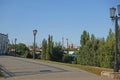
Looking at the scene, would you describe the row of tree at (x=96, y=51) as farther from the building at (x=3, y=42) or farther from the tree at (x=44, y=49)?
the building at (x=3, y=42)

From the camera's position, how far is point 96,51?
46.5 m

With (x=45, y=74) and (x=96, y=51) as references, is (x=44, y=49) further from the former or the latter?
(x=45, y=74)

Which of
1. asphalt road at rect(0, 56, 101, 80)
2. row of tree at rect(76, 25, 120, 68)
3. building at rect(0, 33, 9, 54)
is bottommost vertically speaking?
asphalt road at rect(0, 56, 101, 80)

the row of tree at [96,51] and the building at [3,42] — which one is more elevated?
the building at [3,42]

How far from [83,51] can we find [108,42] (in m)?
7.08

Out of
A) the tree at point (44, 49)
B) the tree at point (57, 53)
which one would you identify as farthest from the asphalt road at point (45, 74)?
the tree at point (57, 53)

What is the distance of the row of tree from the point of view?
41459 mm

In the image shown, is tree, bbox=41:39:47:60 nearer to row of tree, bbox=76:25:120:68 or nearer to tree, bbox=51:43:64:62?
tree, bbox=51:43:64:62

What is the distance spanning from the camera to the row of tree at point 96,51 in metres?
41.5

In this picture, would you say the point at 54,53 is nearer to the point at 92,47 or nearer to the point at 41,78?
the point at 92,47

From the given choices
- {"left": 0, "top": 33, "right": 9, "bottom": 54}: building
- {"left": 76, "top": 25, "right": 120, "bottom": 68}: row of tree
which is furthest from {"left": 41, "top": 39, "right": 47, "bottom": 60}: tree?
{"left": 0, "top": 33, "right": 9, "bottom": 54}: building

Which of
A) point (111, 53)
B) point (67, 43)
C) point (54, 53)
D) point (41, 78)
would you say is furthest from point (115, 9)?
point (67, 43)

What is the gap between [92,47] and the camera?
4838cm

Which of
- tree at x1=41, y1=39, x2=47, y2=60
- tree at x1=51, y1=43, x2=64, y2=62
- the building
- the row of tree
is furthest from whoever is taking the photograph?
the building
